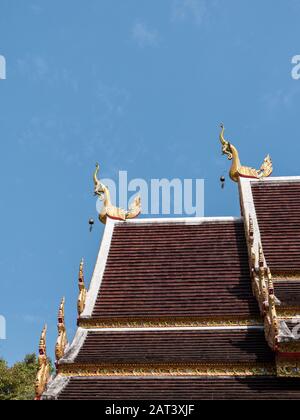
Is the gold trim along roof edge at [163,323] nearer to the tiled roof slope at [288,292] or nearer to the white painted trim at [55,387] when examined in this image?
the tiled roof slope at [288,292]

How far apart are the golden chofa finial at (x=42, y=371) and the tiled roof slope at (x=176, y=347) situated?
2.10ft

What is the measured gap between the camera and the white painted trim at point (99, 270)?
42.2ft

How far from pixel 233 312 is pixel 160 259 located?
302cm

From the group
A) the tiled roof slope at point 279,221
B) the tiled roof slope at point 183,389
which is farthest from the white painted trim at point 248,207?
the tiled roof slope at point 183,389

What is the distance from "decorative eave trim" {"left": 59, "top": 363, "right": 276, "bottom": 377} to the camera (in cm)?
1018

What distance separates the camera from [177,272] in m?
13.9

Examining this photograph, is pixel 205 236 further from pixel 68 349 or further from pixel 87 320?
pixel 68 349

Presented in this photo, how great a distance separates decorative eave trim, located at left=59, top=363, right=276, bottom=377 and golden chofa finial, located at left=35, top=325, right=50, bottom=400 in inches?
11.9

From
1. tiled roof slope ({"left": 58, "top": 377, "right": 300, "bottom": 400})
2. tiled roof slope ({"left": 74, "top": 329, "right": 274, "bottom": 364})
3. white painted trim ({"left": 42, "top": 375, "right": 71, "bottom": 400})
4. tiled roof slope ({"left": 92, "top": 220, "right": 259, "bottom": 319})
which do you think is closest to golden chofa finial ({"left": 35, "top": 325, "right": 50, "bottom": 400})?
white painted trim ({"left": 42, "top": 375, "right": 71, "bottom": 400})

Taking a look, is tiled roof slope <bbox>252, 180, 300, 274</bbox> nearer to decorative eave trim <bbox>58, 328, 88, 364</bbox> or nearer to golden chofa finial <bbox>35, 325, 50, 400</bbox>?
decorative eave trim <bbox>58, 328, 88, 364</bbox>

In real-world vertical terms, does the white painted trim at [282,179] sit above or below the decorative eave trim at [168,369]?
above
